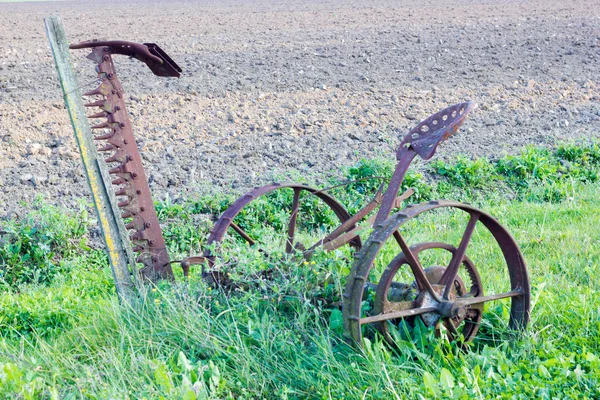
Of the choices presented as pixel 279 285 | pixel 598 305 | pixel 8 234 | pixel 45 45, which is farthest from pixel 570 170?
pixel 45 45

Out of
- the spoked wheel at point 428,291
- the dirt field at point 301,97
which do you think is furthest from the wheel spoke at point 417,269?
the dirt field at point 301,97

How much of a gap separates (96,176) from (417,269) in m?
1.57

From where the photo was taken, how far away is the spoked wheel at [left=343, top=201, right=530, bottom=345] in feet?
8.63

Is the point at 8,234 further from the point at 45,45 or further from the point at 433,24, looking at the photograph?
the point at 433,24

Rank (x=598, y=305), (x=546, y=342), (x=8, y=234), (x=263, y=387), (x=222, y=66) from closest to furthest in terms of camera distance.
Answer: (x=263, y=387)
(x=546, y=342)
(x=598, y=305)
(x=8, y=234)
(x=222, y=66)

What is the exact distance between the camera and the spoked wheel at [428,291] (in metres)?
2.63

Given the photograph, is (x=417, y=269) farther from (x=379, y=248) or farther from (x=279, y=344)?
(x=279, y=344)

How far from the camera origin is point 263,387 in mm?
2730

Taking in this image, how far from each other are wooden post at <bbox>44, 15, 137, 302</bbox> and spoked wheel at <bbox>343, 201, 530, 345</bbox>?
3.82 ft

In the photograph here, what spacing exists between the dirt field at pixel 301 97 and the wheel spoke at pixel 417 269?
290 cm

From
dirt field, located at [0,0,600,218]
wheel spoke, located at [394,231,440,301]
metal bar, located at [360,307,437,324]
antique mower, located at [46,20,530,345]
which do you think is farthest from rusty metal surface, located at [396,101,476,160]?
dirt field, located at [0,0,600,218]

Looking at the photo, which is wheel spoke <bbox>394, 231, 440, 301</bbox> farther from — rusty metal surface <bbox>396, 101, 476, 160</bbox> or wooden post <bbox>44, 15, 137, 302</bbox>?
wooden post <bbox>44, 15, 137, 302</bbox>

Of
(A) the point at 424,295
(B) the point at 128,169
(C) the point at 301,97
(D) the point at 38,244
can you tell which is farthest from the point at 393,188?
(C) the point at 301,97

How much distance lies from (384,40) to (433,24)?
2.54 meters
